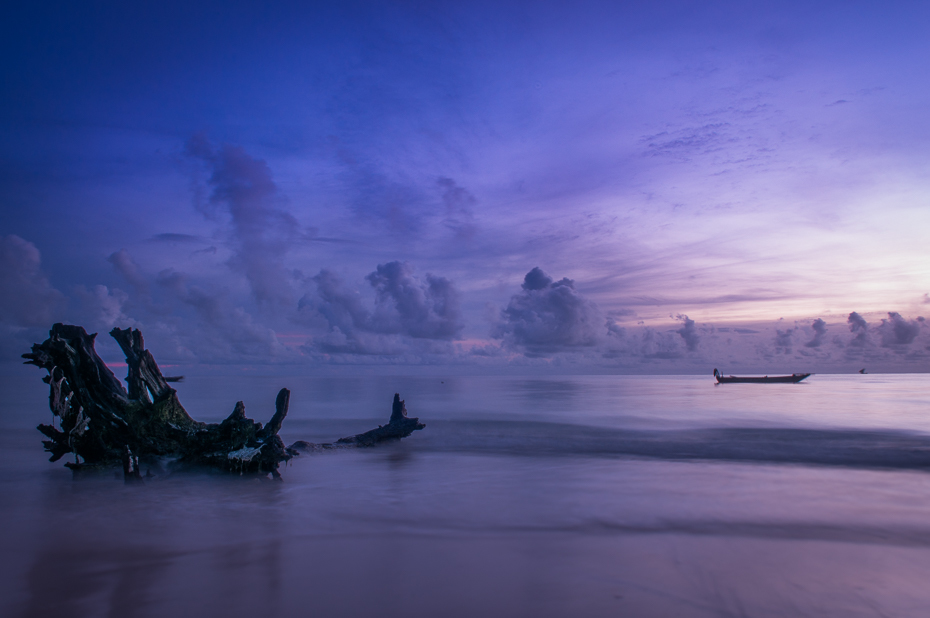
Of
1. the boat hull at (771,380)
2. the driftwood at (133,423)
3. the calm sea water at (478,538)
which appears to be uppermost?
the driftwood at (133,423)

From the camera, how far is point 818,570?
7203 mm

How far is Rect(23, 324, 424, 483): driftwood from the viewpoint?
12281 mm

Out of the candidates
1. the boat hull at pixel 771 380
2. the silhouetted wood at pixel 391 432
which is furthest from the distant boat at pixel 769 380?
the silhouetted wood at pixel 391 432

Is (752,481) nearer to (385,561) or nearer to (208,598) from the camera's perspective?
(385,561)

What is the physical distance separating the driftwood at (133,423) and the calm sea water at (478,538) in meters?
0.70

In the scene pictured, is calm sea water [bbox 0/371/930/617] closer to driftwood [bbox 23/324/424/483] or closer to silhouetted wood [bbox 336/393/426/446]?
driftwood [bbox 23/324/424/483]

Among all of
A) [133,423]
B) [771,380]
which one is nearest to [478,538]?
[133,423]

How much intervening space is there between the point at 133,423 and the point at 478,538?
9626 millimetres

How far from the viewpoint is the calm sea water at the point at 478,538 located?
6277mm

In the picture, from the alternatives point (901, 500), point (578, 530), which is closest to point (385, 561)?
point (578, 530)

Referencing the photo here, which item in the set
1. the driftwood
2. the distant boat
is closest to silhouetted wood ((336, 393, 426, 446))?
the driftwood

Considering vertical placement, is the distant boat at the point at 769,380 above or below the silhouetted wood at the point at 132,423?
below

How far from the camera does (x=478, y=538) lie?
8617mm

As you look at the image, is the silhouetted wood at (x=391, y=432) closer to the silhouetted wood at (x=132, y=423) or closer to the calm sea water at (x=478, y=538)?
the calm sea water at (x=478, y=538)
